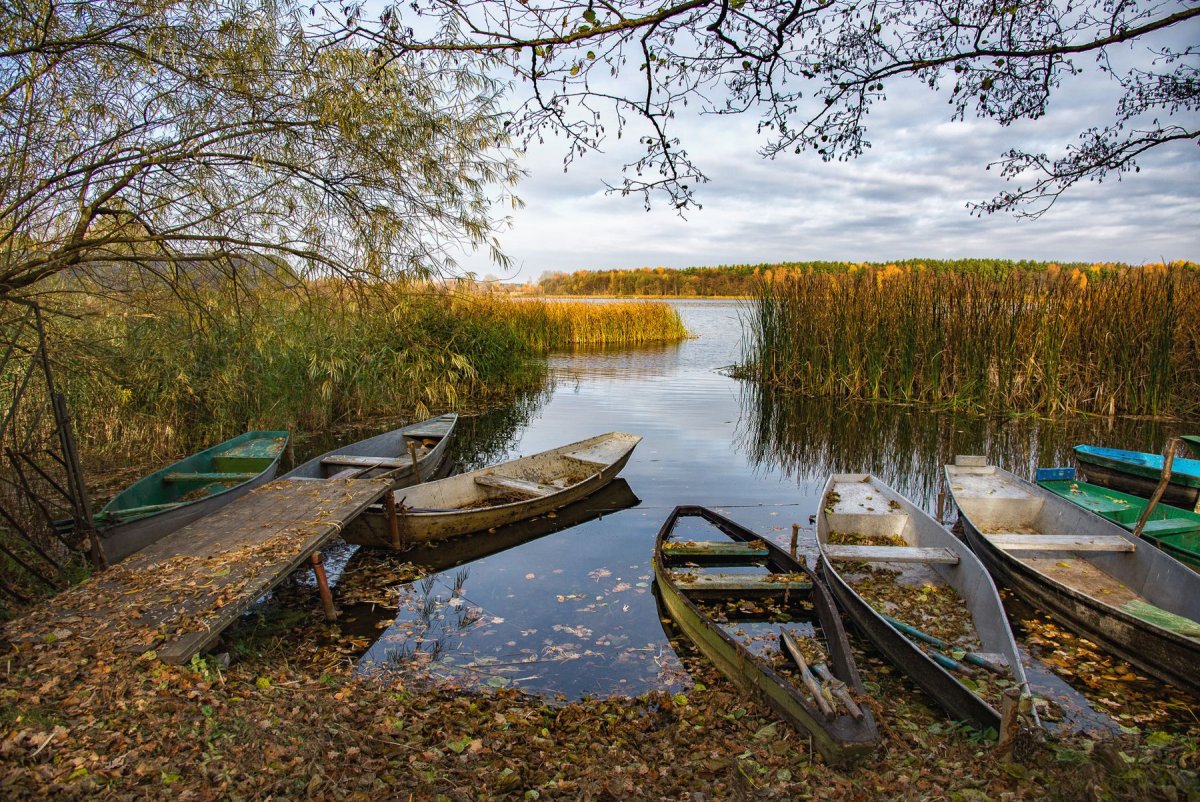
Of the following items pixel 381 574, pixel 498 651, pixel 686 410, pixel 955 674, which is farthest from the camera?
pixel 686 410

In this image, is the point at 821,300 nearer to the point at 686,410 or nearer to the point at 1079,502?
the point at 686,410

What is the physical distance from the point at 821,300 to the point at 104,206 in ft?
50.4

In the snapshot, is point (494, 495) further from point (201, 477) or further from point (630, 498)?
point (201, 477)

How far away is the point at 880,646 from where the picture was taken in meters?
5.28

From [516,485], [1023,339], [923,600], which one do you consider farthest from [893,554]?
[1023,339]

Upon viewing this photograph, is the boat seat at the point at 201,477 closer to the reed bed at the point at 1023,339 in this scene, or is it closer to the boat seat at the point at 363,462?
the boat seat at the point at 363,462

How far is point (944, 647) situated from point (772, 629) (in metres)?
1.45

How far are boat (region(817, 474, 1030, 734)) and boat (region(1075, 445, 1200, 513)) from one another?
10.9ft

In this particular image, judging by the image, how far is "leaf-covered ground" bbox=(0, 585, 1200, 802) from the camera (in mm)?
3238

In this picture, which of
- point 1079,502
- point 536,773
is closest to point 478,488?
point 536,773

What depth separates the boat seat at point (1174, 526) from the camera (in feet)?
22.2

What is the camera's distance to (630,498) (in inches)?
406

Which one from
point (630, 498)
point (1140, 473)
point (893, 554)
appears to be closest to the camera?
point (893, 554)

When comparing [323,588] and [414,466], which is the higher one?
[414,466]
